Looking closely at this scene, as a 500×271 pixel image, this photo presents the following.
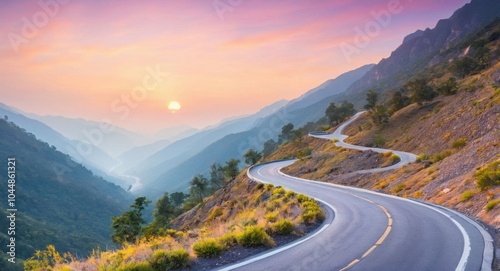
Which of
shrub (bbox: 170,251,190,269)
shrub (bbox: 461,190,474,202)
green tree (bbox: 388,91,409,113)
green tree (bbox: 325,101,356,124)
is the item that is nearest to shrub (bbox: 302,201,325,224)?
shrub (bbox: 170,251,190,269)

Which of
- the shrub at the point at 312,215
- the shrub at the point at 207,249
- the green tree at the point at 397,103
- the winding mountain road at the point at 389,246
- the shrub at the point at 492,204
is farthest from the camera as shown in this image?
the green tree at the point at 397,103

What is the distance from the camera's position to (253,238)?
1154cm

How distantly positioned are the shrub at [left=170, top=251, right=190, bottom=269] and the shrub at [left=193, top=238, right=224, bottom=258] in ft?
2.23

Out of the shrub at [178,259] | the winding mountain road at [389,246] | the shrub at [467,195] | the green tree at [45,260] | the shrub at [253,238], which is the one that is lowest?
the shrub at [467,195]

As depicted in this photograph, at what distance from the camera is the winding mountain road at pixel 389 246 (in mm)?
9398

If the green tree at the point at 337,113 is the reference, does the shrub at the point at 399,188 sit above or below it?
below

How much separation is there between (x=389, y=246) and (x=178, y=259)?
727cm

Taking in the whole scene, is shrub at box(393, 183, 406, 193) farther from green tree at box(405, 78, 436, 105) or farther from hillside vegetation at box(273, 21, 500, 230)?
green tree at box(405, 78, 436, 105)

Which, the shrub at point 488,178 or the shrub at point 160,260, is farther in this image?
the shrub at point 488,178

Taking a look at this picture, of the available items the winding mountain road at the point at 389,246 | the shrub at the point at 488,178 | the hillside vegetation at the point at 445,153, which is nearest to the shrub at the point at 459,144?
the hillside vegetation at the point at 445,153

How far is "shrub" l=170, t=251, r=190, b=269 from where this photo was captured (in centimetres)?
945

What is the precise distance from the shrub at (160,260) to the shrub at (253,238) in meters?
2.88

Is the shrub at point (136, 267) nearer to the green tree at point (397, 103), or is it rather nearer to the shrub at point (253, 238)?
the shrub at point (253, 238)

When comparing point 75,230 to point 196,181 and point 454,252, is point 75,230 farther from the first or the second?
point 454,252
